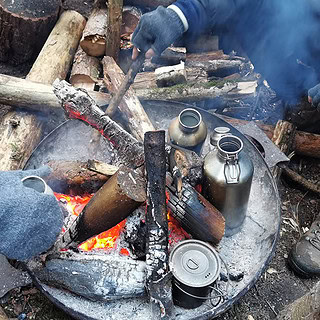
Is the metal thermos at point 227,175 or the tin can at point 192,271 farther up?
the metal thermos at point 227,175

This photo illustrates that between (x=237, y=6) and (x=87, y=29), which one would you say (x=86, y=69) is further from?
(x=237, y=6)

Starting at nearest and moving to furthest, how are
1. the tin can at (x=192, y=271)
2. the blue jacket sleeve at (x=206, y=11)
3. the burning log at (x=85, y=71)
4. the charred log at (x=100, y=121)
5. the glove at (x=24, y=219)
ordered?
the glove at (x=24, y=219) → the tin can at (x=192, y=271) → the charred log at (x=100, y=121) → the blue jacket sleeve at (x=206, y=11) → the burning log at (x=85, y=71)

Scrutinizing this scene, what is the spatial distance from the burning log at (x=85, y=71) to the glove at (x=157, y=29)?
136 cm

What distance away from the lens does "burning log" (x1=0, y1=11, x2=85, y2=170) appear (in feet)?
12.5

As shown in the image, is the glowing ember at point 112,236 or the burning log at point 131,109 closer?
the glowing ember at point 112,236

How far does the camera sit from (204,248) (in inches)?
111

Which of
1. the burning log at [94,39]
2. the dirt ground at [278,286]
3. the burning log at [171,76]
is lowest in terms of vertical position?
the dirt ground at [278,286]

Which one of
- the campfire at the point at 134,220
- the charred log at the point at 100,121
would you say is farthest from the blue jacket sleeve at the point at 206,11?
the charred log at the point at 100,121

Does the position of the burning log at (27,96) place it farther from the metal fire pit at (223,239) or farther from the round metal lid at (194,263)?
the round metal lid at (194,263)

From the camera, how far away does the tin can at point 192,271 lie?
2600mm

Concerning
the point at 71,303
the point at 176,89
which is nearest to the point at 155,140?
the point at 71,303

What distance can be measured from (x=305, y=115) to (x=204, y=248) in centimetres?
246

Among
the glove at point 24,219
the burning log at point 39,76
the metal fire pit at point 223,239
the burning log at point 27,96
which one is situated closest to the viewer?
the glove at point 24,219

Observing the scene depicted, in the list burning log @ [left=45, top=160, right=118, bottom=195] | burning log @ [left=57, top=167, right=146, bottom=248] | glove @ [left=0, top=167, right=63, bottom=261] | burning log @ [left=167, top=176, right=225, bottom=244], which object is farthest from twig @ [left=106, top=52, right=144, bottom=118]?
glove @ [left=0, top=167, right=63, bottom=261]
